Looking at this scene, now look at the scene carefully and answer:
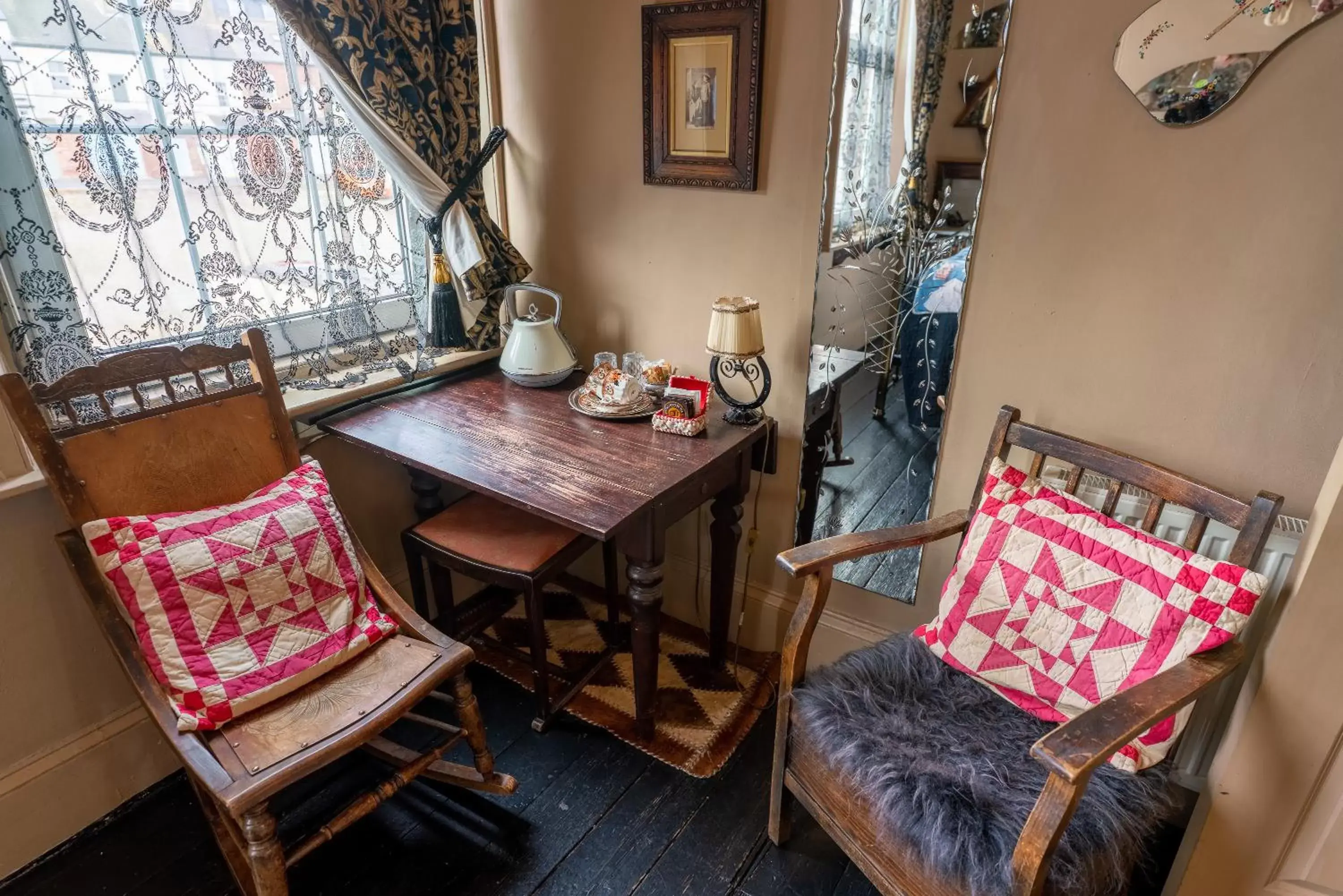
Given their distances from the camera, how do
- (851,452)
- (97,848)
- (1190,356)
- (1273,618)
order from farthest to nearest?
(851,452), (97,848), (1190,356), (1273,618)

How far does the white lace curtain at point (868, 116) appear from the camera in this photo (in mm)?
1481

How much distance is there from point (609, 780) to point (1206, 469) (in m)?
1.44

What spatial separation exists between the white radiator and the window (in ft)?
5.86

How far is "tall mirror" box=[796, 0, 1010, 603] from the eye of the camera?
4.68 feet

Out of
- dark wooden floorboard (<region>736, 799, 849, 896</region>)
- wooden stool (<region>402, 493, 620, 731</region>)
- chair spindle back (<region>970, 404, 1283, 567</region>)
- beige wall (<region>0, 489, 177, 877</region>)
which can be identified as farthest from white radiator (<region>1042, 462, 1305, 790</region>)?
beige wall (<region>0, 489, 177, 877</region>)

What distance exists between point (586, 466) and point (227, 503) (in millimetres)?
767

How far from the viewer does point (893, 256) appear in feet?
5.26

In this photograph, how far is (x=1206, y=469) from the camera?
54.5 inches

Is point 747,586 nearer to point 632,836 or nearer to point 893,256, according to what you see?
point 632,836

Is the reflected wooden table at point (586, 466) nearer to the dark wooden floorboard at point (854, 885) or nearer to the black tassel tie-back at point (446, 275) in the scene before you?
the black tassel tie-back at point (446, 275)

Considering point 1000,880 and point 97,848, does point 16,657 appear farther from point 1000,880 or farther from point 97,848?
point 1000,880

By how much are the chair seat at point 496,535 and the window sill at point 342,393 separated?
37cm

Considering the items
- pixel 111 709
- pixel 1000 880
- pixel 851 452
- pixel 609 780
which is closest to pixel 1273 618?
pixel 1000 880

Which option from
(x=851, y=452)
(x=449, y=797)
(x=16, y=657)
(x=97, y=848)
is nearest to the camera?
(x=16, y=657)
